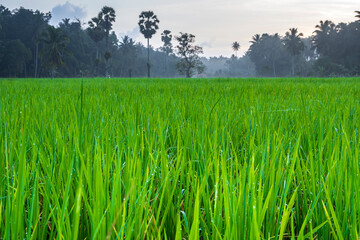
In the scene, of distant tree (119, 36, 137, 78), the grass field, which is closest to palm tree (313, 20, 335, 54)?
distant tree (119, 36, 137, 78)

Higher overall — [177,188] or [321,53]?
[321,53]

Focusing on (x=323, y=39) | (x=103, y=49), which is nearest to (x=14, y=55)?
(x=103, y=49)

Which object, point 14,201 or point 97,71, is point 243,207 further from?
point 97,71

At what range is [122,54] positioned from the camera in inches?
3268

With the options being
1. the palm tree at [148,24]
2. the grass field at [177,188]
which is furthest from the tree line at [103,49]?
the grass field at [177,188]

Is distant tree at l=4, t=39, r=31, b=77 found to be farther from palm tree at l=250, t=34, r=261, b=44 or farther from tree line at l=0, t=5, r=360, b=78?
palm tree at l=250, t=34, r=261, b=44

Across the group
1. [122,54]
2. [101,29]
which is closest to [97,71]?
[101,29]

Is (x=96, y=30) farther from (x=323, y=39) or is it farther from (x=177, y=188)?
(x=177, y=188)

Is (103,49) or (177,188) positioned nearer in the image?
(177,188)

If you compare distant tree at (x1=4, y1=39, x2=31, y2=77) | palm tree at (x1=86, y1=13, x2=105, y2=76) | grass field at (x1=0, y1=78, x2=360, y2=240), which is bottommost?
grass field at (x1=0, y1=78, x2=360, y2=240)

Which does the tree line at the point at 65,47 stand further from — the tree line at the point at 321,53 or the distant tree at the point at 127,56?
the tree line at the point at 321,53

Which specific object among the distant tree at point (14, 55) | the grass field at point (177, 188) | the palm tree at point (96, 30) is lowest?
the grass field at point (177, 188)

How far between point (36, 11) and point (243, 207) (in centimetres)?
7309

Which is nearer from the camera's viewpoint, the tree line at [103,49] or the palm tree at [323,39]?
the tree line at [103,49]
